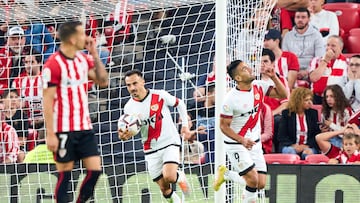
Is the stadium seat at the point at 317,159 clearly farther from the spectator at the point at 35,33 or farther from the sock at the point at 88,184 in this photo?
the sock at the point at 88,184

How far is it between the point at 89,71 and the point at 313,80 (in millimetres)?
5808

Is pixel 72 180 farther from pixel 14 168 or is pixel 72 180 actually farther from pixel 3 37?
pixel 3 37

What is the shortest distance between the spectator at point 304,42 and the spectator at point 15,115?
11.9ft

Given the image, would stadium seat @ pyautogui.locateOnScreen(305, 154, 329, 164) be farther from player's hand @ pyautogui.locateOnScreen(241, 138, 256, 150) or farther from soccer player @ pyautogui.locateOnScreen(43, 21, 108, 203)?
soccer player @ pyautogui.locateOnScreen(43, 21, 108, 203)

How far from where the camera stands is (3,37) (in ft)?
49.9

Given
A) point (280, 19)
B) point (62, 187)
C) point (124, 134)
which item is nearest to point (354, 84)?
point (280, 19)

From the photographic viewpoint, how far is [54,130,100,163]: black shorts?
34.4 ft

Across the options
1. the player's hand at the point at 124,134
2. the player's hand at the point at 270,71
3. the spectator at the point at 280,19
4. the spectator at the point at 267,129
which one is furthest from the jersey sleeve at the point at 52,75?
the spectator at the point at 280,19

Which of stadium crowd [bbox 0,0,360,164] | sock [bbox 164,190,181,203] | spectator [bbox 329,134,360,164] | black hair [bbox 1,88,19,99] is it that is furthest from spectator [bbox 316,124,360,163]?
black hair [bbox 1,88,19,99]

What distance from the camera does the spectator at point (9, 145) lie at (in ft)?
48.7

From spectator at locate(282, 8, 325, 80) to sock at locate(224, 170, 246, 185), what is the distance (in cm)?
322

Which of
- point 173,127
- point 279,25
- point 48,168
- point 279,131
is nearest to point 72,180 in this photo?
point 48,168

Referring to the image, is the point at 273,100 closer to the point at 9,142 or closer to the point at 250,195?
the point at 250,195

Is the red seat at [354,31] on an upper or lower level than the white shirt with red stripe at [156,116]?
upper
